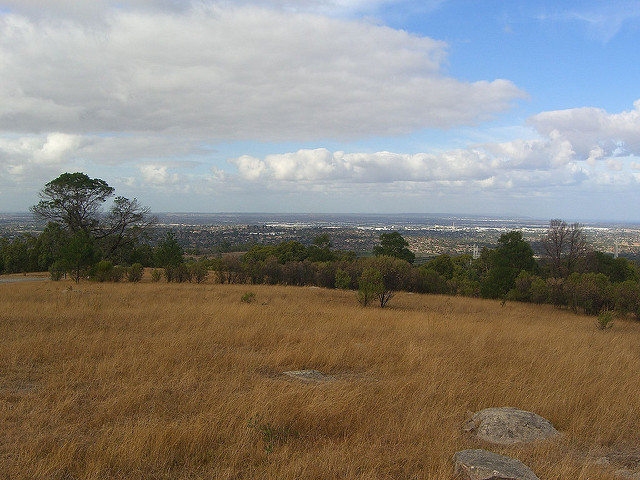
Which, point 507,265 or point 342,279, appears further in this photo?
point 507,265

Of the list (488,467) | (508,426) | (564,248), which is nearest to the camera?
(488,467)

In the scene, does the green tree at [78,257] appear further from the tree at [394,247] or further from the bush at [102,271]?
the tree at [394,247]

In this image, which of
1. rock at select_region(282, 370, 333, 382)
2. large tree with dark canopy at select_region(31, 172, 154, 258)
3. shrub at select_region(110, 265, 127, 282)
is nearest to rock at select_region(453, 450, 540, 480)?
rock at select_region(282, 370, 333, 382)

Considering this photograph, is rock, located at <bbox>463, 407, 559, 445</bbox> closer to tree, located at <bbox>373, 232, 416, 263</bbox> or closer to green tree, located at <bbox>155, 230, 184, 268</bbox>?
green tree, located at <bbox>155, 230, 184, 268</bbox>

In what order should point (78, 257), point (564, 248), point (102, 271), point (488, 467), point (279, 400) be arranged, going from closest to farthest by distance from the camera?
point (488, 467)
point (279, 400)
point (78, 257)
point (102, 271)
point (564, 248)

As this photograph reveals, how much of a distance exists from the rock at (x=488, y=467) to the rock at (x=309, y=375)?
9.12ft

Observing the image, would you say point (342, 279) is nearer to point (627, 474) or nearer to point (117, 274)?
point (117, 274)

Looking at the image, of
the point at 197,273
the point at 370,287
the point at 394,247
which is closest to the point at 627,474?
the point at 370,287

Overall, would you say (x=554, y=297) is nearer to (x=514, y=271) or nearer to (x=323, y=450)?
(x=514, y=271)

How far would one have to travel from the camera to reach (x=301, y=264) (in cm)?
3198

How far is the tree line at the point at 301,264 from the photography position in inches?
912

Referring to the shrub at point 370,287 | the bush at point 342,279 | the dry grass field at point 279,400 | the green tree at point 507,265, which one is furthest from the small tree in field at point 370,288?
the green tree at point 507,265

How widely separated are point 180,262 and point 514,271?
23976 millimetres

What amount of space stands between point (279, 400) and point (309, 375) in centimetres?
166
